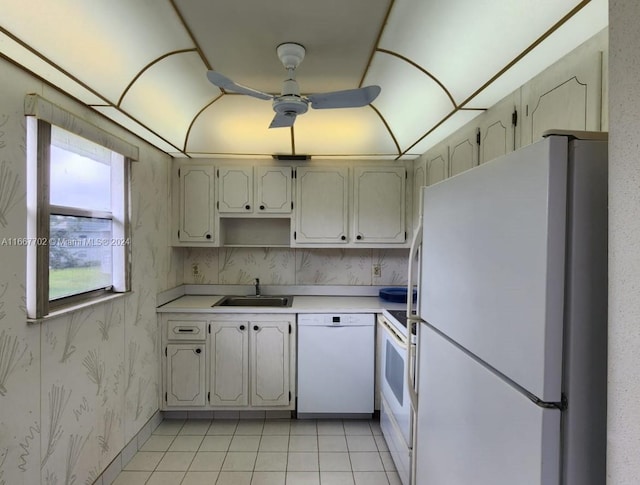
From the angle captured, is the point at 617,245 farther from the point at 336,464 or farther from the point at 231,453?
the point at 231,453

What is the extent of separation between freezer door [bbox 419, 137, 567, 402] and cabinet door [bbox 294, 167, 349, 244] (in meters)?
1.98

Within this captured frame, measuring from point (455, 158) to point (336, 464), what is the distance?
84.0 inches

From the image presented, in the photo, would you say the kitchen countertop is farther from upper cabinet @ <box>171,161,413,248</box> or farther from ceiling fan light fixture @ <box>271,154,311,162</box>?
ceiling fan light fixture @ <box>271,154,311,162</box>

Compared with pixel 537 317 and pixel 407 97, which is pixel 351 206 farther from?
pixel 537 317

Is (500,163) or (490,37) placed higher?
(490,37)

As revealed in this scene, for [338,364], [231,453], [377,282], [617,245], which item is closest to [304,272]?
[377,282]

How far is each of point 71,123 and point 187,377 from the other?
6.52 ft

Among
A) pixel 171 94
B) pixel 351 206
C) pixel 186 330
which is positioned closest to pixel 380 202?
pixel 351 206

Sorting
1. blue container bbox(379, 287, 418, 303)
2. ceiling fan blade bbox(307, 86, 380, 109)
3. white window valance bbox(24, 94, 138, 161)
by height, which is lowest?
blue container bbox(379, 287, 418, 303)

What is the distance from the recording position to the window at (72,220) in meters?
1.54

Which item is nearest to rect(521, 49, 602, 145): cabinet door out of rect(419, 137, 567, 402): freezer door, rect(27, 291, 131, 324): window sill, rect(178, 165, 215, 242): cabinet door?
rect(419, 137, 567, 402): freezer door

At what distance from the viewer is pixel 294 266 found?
3396mm

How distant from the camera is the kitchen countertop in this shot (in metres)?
2.79

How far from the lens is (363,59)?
195 centimetres
